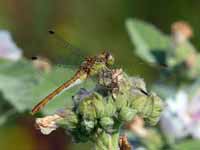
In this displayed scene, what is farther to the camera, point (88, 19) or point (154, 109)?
point (88, 19)

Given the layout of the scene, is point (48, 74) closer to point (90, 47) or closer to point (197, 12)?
point (90, 47)

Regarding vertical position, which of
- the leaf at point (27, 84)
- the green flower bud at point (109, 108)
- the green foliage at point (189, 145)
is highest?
the leaf at point (27, 84)

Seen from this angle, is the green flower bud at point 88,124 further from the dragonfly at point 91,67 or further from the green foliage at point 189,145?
the green foliage at point 189,145

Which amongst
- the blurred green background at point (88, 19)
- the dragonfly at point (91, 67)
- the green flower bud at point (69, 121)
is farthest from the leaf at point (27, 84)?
the blurred green background at point (88, 19)

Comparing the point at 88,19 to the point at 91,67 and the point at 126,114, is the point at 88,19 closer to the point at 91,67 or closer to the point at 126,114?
the point at 91,67

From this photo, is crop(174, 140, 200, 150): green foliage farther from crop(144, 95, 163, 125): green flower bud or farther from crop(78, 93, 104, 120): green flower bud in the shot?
crop(78, 93, 104, 120): green flower bud

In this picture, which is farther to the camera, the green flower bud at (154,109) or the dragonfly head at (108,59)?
the dragonfly head at (108,59)

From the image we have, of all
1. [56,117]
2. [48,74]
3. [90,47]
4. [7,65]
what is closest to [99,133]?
[56,117]

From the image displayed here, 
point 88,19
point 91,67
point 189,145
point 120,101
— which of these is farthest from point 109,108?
point 88,19
